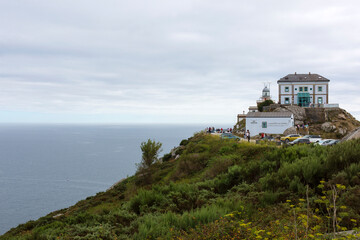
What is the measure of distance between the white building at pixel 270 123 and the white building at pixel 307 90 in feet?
50.9

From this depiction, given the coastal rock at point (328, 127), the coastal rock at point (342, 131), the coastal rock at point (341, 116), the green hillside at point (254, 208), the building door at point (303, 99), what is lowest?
the green hillside at point (254, 208)

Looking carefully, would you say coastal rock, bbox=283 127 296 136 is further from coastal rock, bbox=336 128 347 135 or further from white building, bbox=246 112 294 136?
coastal rock, bbox=336 128 347 135

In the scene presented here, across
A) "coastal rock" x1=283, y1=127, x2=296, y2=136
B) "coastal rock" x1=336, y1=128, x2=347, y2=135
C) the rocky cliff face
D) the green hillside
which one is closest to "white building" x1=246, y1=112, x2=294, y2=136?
"coastal rock" x1=283, y1=127, x2=296, y2=136

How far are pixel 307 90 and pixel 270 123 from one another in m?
19.8

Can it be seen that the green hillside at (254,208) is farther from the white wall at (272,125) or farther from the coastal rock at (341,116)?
the coastal rock at (341,116)

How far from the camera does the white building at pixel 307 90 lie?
2304 inches

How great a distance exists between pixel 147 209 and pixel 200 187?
3133 mm

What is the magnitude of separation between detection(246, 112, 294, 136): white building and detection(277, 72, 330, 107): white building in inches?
610

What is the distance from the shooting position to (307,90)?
5881cm

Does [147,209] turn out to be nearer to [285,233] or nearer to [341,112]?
[285,233]

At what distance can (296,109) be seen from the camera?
5294 cm

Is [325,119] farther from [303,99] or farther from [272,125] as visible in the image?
[272,125]

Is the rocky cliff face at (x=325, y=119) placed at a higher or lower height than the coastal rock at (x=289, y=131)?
higher

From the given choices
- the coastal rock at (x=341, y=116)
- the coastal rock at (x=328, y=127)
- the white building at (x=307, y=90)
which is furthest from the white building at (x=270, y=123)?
the white building at (x=307, y=90)
